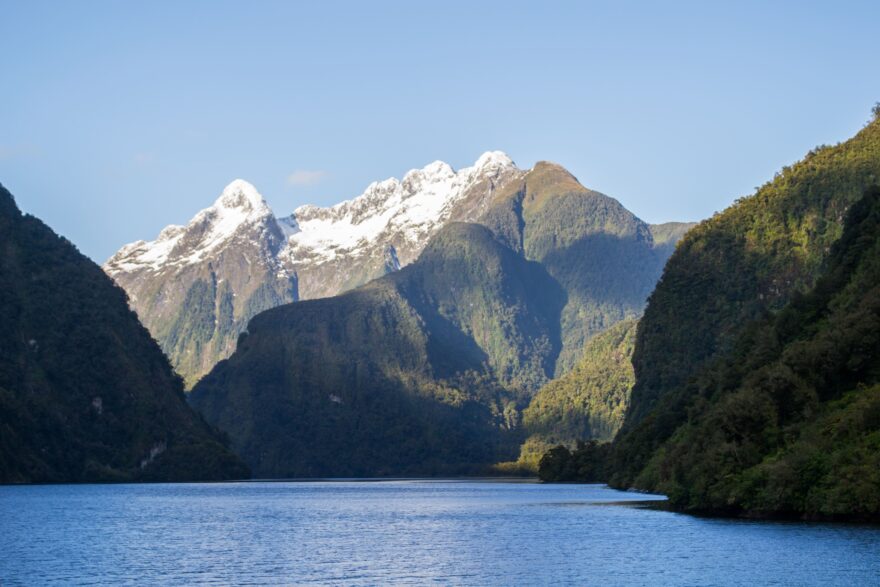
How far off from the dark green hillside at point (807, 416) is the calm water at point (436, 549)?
10.4 feet

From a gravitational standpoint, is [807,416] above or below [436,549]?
above

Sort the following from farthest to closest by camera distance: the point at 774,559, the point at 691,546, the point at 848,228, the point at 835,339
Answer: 1. the point at 848,228
2. the point at 835,339
3. the point at 691,546
4. the point at 774,559

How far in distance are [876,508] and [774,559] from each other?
16.7 meters

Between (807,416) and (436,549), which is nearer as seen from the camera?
(436,549)

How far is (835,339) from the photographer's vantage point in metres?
122

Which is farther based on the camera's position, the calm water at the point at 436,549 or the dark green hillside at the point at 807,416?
the dark green hillside at the point at 807,416

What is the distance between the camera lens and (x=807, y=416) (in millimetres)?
118375

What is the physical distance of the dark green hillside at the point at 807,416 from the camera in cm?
10275

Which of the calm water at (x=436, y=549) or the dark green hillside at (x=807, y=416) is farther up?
the dark green hillside at (x=807, y=416)

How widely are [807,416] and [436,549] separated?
38086 mm

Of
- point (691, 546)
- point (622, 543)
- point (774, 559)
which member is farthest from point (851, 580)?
point (622, 543)

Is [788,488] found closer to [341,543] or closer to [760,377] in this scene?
[760,377]

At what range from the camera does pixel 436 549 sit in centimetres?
10356

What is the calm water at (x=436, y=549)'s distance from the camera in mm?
82188
